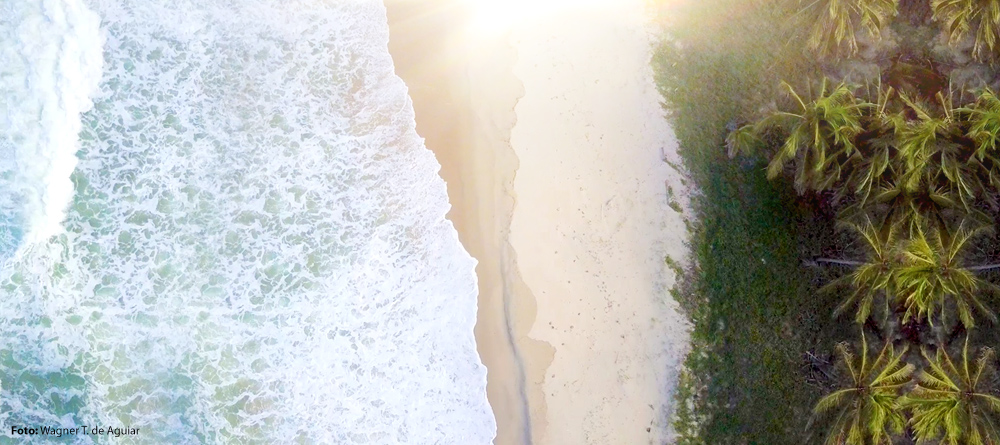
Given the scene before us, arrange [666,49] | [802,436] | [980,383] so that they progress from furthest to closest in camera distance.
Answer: [666,49] → [802,436] → [980,383]

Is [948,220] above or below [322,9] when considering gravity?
below

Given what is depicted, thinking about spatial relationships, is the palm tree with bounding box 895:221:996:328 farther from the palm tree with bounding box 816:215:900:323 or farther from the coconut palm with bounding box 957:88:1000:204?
the coconut palm with bounding box 957:88:1000:204

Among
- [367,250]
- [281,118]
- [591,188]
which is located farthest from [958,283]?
[281,118]

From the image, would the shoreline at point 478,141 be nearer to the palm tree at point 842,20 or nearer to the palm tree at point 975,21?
the palm tree at point 842,20

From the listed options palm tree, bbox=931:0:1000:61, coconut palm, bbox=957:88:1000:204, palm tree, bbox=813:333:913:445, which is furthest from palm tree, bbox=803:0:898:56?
palm tree, bbox=813:333:913:445

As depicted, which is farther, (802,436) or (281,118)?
(281,118)

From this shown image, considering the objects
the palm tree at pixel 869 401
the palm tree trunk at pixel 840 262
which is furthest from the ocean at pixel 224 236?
the palm tree trunk at pixel 840 262

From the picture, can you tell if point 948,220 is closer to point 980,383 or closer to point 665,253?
point 980,383
